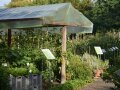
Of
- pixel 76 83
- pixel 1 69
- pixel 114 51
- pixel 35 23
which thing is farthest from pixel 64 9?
pixel 114 51

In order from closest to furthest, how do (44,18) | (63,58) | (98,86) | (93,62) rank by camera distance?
(44,18)
(98,86)
(63,58)
(93,62)

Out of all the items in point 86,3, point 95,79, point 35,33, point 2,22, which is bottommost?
point 86,3

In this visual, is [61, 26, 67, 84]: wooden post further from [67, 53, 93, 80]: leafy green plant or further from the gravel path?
the gravel path

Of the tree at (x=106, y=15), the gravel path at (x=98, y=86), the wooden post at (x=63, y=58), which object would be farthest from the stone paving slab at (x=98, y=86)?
the tree at (x=106, y=15)

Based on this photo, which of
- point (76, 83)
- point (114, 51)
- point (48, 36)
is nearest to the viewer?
point (76, 83)

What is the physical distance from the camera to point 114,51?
2100 cm

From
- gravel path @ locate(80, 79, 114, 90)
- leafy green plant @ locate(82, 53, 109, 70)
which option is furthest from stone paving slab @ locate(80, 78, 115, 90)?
leafy green plant @ locate(82, 53, 109, 70)

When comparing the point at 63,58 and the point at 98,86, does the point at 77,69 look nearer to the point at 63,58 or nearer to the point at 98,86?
the point at 63,58

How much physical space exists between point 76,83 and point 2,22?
3136 mm

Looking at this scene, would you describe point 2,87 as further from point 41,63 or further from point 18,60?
point 41,63

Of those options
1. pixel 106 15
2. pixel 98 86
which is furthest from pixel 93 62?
pixel 106 15

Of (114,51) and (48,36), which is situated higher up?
(48,36)

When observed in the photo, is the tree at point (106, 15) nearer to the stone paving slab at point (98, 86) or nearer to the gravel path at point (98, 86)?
the gravel path at point (98, 86)

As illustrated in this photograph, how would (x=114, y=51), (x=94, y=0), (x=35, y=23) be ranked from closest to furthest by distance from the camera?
A: (x=35, y=23) < (x=114, y=51) < (x=94, y=0)
